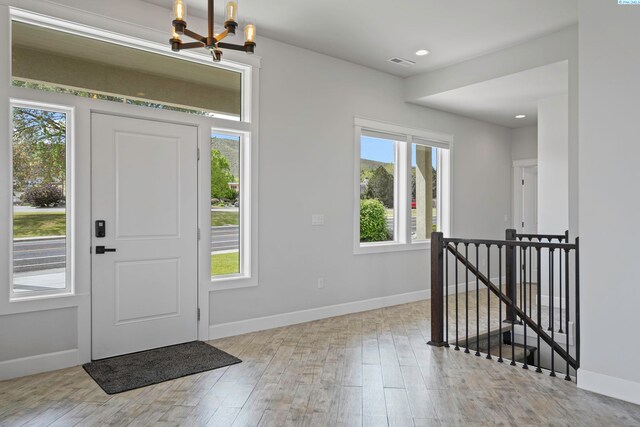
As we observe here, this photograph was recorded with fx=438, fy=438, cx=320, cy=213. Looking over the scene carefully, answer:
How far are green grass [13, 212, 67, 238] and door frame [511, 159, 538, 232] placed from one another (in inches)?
278

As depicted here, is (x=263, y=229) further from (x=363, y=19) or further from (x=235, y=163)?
(x=363, y=19)

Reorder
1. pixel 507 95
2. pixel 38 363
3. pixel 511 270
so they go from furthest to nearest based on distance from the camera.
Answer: pixel 507 95 → pixel 511 270 → pixel 38 363

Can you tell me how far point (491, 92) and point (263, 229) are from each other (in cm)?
341

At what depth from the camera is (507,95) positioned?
5742 mm

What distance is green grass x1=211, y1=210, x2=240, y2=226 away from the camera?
4.36 metres

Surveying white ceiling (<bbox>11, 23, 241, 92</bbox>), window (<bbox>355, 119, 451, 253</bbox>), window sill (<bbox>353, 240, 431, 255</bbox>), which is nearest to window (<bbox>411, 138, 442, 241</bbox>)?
window (<bbox>355, 119, 451, 253</bbox>)

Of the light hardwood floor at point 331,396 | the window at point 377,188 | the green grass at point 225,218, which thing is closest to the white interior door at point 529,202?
the window at point 377,188

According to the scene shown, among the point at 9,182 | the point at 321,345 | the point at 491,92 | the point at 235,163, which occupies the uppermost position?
the point at 491,92

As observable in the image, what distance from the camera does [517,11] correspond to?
3990 millimetres

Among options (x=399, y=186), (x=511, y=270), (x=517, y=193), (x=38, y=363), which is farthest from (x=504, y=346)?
(x=38, y=363)

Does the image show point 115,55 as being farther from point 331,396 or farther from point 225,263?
point 331,396

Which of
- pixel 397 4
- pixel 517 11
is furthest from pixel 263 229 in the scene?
pixel 517 11

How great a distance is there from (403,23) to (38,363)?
431 centimetres

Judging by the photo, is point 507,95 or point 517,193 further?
point 517,193
